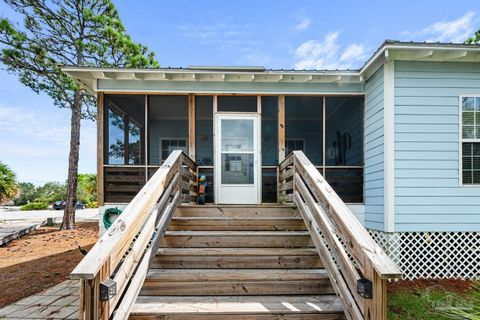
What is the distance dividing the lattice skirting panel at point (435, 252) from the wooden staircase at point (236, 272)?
2191 millimetres

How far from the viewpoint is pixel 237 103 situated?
6133 millimetres

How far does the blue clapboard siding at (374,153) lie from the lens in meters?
4.83

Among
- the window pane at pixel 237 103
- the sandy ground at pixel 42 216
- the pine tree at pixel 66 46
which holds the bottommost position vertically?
the sandy ground at pixel 42 216

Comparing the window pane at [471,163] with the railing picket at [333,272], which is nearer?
the railing picket at [333,272]

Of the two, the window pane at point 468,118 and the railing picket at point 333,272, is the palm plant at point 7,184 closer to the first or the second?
the railing picket at point 333,272

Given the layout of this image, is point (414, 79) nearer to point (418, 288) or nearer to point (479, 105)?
point (479, 105)

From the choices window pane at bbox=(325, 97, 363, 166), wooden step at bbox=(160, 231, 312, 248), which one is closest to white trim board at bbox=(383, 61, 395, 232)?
window pane at bbox=(325, 97, 363, 166)

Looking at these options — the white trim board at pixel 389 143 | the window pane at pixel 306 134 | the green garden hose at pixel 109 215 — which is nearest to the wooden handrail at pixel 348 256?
the white trim board at pixel 389 143

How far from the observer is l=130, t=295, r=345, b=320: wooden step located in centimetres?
224

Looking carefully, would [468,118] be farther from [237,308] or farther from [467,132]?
[237,308]

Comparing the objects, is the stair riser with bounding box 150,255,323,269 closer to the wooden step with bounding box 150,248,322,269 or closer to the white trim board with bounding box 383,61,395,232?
the wooden step with bounding box 150,248,322,269

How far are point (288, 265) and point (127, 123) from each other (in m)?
5.13

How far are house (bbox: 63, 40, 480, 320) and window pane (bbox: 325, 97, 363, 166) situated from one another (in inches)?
2.0

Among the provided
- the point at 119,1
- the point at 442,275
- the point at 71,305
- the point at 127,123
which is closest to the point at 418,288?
the point at 442,275
